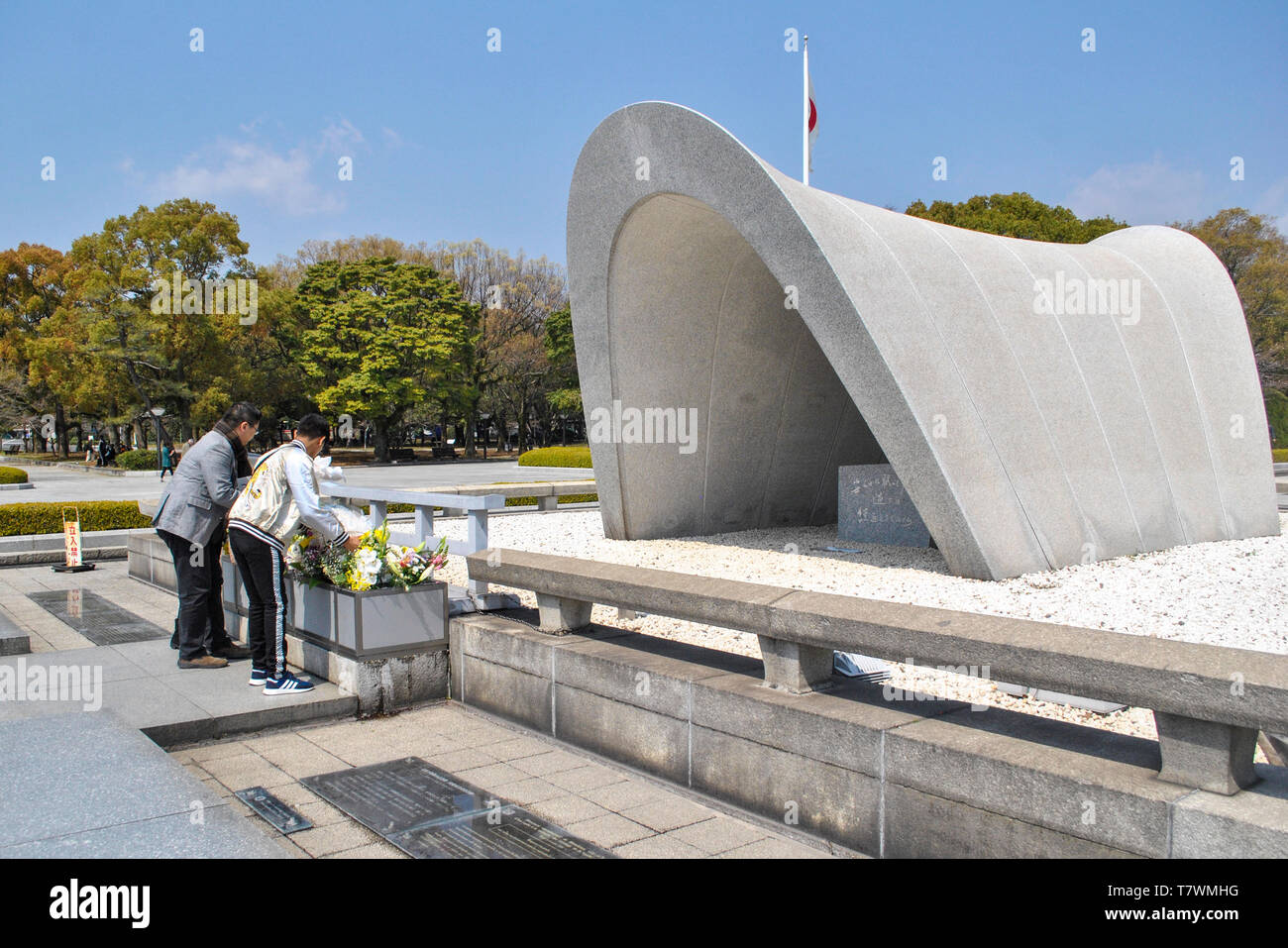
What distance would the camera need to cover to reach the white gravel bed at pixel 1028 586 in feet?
23.3

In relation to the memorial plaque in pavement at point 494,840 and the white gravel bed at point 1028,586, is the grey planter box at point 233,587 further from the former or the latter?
the memorial plaque in pavement at point 494,840

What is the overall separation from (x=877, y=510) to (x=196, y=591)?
8.41 metres

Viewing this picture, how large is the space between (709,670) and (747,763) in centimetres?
61

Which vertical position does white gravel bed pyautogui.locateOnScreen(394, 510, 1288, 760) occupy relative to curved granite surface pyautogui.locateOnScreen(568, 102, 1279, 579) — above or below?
below

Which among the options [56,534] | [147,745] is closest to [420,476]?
[56,534]

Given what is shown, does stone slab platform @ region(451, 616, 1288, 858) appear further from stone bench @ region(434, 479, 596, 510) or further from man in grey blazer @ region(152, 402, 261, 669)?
stone bench @ region(434, 479, 596, 510)

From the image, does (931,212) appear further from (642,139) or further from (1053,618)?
(1053,618)

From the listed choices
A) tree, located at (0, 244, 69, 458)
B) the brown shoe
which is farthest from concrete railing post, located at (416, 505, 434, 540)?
tree, located at (0, 244, 69, 458)

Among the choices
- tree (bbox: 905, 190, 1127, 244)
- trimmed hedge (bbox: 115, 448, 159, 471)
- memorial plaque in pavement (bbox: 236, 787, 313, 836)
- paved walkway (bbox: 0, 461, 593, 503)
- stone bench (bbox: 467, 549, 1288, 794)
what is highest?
tree (bbox: 905, 190, 1127, 244)

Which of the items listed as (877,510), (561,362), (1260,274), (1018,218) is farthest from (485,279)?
(877,510)

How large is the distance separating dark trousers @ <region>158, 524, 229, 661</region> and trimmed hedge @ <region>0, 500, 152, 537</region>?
9240mm

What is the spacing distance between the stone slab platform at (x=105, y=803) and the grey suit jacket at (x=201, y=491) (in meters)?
2.18

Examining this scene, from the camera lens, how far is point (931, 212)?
41312 millimetres

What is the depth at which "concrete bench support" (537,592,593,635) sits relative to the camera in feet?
19.4
